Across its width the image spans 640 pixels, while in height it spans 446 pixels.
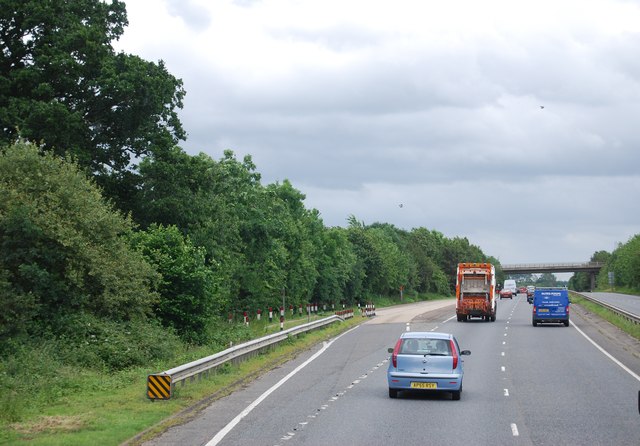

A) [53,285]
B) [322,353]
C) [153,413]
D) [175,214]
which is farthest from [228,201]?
[153,413]

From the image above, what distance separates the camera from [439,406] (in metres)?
19.2

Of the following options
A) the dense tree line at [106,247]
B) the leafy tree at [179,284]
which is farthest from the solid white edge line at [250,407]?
the dense tree line at [106,247]

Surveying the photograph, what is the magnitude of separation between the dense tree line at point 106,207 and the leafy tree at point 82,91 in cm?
7

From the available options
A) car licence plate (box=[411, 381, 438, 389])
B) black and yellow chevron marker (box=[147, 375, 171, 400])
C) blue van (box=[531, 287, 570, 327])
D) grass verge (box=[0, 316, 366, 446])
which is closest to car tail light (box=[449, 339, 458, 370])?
car licence plate (box=[411, 381, 438, 389])

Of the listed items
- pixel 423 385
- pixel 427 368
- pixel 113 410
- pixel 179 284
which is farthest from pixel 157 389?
pixel 179 284

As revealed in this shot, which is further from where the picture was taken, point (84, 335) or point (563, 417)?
point (84, 335)

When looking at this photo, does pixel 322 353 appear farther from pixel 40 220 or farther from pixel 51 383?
pixel 51 383

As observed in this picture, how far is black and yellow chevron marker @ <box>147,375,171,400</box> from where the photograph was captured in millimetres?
18578

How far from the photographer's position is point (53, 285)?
2689 centimetres

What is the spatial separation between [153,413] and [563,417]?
27.2 feet

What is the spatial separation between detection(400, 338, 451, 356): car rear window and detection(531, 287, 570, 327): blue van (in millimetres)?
32189

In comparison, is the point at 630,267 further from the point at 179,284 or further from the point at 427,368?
the point at 427,368

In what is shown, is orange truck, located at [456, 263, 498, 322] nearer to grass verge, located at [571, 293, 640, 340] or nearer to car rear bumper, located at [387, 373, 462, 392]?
grass verge, located at [571, 293, 640, 340]

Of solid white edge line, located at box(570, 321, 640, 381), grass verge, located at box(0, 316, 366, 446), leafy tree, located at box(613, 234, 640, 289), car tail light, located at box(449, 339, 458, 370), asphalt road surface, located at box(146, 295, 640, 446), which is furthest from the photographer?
leafy tree, located at box(613, 234, 640, 289)
